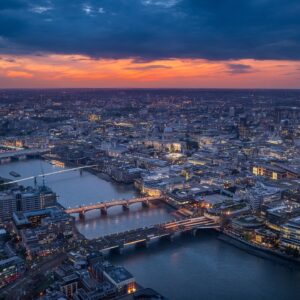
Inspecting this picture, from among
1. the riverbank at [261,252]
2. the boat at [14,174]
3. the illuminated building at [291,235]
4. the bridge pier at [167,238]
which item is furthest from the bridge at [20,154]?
the illuminated building at [291,235]

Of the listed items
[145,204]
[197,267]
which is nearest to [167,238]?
[197,267]

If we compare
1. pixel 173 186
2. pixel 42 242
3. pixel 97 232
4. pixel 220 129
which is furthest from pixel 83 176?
pixel 220 129

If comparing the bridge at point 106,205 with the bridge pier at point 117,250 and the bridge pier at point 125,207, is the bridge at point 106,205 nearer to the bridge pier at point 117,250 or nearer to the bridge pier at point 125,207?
the bridge pier at point 125,207

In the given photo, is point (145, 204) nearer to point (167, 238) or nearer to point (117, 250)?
point (167, 238)

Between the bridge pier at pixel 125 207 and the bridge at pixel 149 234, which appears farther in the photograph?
the bridge pier at pixel 125 207

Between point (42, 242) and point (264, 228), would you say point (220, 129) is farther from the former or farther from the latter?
point (42, 242)

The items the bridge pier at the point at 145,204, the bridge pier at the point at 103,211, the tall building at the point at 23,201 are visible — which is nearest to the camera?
the tall building at the point at 23,201

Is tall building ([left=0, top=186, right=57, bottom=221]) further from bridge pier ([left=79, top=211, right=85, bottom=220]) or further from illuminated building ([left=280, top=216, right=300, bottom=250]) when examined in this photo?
illuminated building ([left=280, top=216, right=300, bottom=250])
